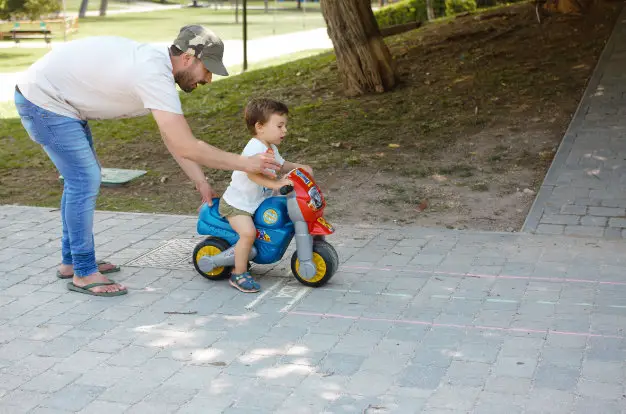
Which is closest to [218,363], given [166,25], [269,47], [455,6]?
[455,6]

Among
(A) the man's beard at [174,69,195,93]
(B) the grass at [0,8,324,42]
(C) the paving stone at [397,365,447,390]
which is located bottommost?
(B) the grass at [0,8,324,42]

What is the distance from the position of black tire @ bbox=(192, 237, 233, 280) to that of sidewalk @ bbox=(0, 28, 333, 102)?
41.4ft

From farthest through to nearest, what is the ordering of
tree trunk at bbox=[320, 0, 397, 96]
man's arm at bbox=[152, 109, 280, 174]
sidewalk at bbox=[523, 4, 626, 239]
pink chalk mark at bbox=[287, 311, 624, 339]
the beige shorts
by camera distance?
tree trunk at bbox=[320, 0, 397, 96]
sidewalk at bbox=[523, 4, 626, 239]
the beige shorts
man's arm at bbox=[152, 109, 280, 174]
pink chalk mark at bbox=[287, 311, 624, 339]

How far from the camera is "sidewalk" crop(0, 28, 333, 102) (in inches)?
805

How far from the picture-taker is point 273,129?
5.62 m

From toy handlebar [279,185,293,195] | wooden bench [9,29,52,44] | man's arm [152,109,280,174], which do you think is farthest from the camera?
wooden bench [9,29,52,44]

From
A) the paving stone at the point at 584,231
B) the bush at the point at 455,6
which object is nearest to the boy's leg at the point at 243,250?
the paving stone at the point at 584,231

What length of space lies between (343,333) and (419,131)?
5.61 metres

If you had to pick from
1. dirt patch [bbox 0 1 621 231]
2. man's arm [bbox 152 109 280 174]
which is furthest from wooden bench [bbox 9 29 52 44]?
man's arm [bbox 152 109 280 174]

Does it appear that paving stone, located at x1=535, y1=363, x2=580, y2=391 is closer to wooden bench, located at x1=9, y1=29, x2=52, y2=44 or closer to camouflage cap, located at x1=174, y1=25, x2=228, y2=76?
camouflage cap, located at x1=174, y1=25, x2=228, y2=76

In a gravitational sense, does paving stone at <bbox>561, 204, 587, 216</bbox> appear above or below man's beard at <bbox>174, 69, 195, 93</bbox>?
below

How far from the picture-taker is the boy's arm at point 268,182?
5.50 meters

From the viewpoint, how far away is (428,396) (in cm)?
422

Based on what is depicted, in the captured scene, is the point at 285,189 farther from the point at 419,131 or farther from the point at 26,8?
the point at 26,8
